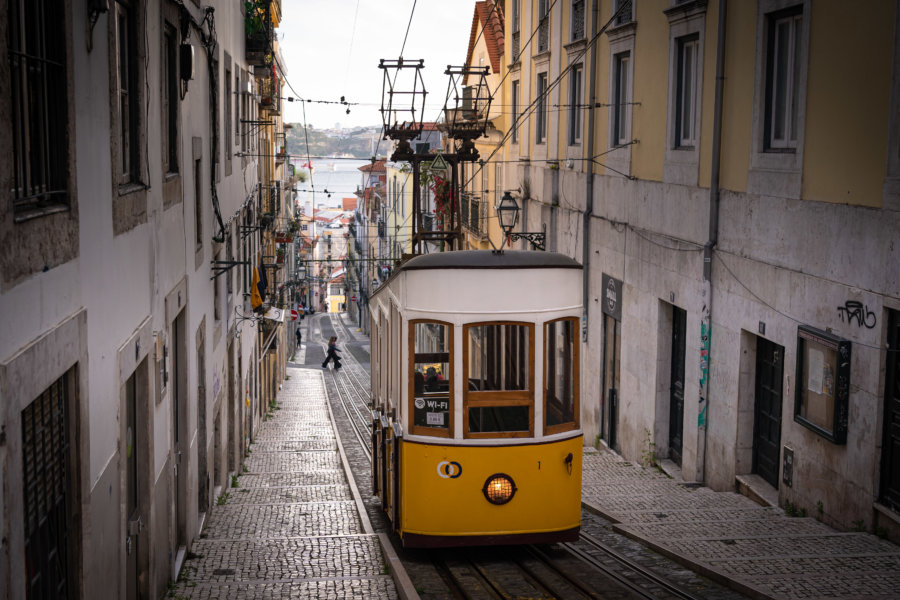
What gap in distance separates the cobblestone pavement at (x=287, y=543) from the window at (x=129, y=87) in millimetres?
3697

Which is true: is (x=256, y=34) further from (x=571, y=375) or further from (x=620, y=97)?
(x=571, y=375)

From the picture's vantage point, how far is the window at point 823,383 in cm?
882

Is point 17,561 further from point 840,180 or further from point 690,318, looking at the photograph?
point 690,318

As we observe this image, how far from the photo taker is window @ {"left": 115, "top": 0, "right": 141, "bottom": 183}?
24.2 feet

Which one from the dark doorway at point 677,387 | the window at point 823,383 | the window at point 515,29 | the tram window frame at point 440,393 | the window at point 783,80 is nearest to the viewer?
the tram window frame at point 440,393

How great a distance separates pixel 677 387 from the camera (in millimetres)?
13859

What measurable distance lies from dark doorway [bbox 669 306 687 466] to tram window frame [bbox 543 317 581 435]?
17.2ft

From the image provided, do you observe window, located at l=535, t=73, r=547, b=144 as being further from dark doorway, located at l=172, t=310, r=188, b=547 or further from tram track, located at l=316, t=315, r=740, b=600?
tram track, located at l=316, t=315, r=740, b=600

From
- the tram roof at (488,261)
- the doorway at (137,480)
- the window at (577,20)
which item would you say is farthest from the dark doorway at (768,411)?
the window at (577,20)

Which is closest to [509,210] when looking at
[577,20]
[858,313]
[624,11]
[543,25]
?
[624,11]

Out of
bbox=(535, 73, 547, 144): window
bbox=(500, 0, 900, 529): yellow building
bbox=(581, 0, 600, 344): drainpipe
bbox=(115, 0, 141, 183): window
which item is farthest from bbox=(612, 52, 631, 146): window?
bbox=(115, 0, 141, 183): window

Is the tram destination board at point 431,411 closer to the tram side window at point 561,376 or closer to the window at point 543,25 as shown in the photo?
the tram side window at point 561,376

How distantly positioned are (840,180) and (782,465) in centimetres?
312

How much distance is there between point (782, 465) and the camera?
10211 mm
